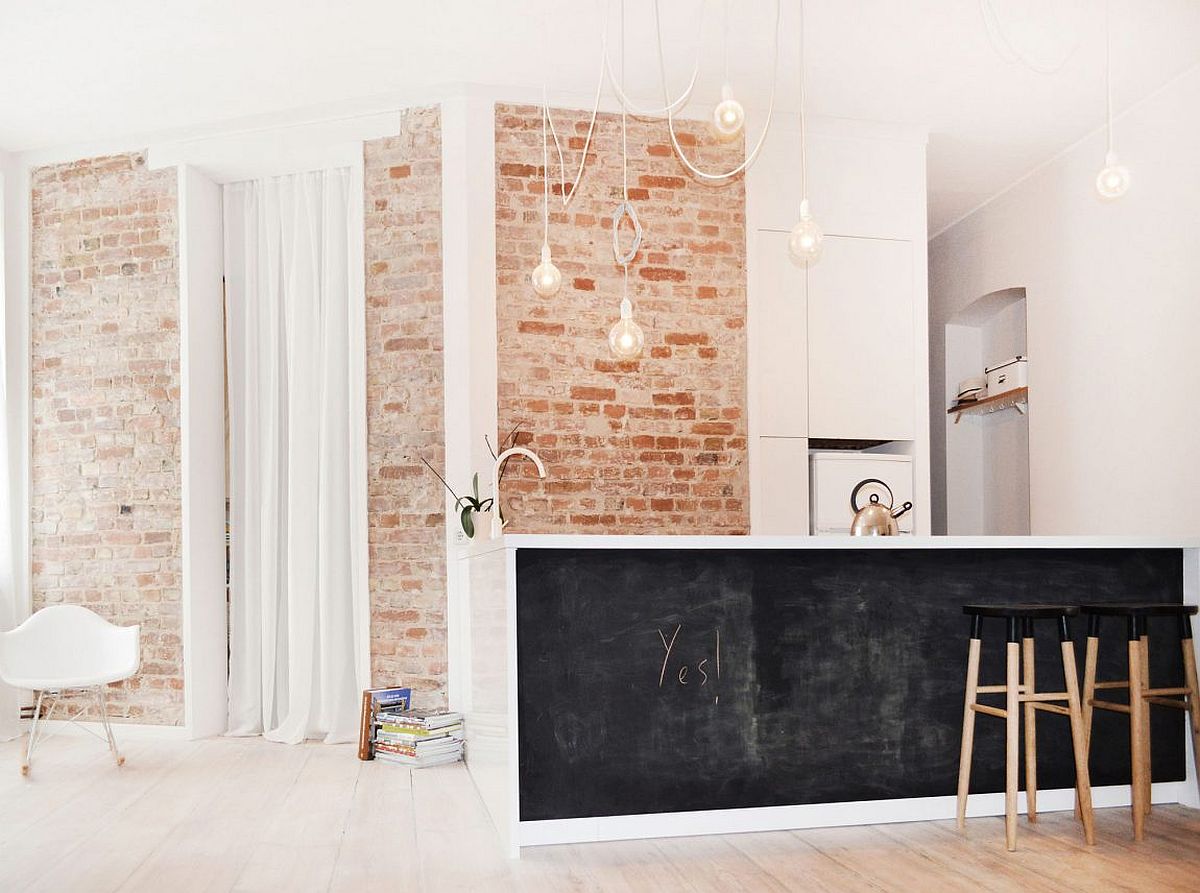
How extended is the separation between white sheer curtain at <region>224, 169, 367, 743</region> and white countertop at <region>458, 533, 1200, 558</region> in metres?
1.85

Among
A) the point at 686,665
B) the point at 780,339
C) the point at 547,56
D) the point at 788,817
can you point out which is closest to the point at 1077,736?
the point at 788,817

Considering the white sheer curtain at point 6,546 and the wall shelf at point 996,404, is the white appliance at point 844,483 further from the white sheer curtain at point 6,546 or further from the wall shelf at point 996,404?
the white sheer curtain at point 6,546

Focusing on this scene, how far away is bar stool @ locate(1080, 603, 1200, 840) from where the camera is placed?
12.1 feet

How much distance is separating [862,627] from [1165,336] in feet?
9.17

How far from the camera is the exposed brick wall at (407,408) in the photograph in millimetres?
5410

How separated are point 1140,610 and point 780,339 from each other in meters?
2.55

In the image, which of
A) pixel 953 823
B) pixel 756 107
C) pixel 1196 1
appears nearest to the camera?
pixel 953 823

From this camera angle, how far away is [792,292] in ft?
19.0

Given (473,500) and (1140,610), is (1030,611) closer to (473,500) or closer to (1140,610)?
(1140,610)

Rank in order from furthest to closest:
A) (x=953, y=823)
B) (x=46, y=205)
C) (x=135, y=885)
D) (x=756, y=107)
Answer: (x=46, y=205) < (x=756, y=107) < (x=953, y=823) < (x=135, y=885)

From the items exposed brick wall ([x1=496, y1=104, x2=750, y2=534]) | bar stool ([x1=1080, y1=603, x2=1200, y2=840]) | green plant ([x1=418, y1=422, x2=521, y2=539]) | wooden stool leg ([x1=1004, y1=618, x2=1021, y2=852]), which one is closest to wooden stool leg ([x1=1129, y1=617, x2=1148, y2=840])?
bar stool ([x1=1080, y1=603, x2=1200, y2=840])

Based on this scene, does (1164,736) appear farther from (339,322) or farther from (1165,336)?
(339,322)

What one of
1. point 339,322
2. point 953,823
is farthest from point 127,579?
point 953,823

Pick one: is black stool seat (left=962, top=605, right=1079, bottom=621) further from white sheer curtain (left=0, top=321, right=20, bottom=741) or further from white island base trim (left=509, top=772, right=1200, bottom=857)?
white sheer curtain (left=0, top=321, right=20, bottom=741)
